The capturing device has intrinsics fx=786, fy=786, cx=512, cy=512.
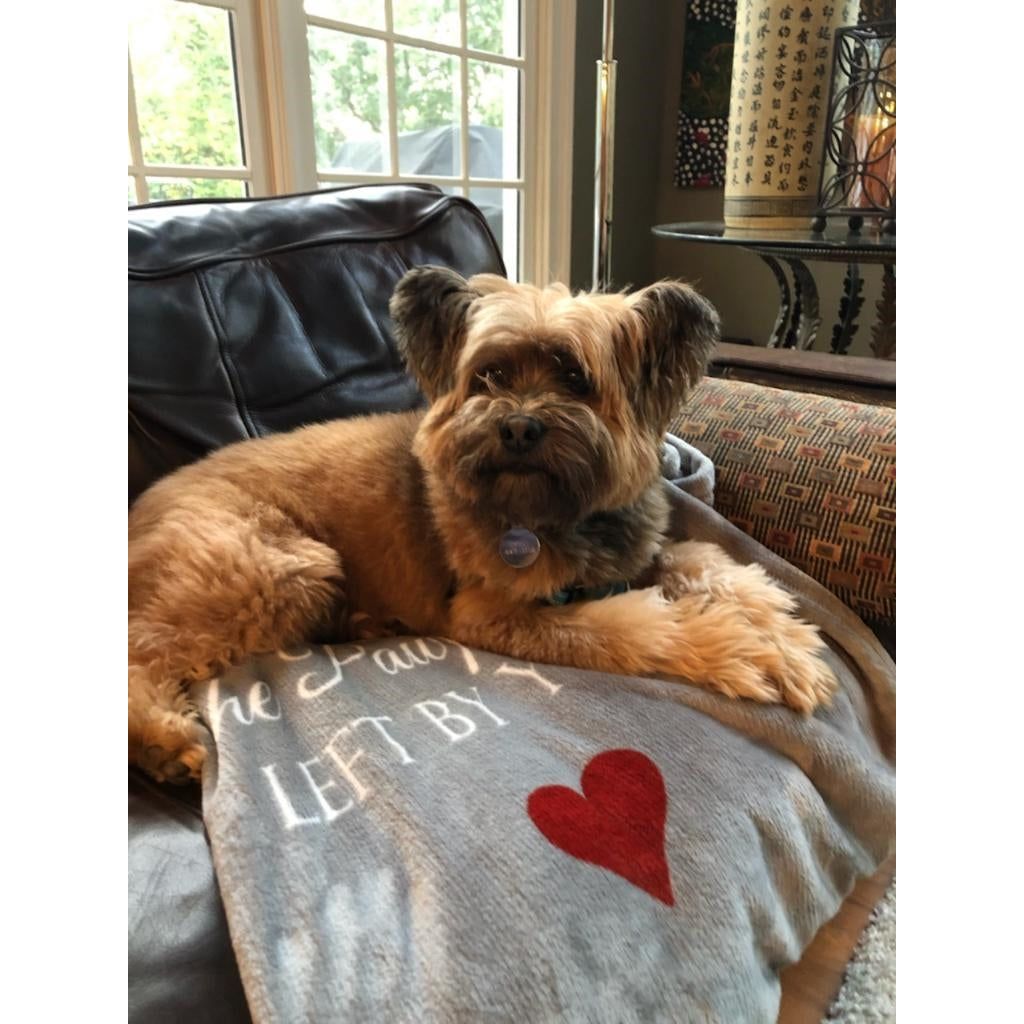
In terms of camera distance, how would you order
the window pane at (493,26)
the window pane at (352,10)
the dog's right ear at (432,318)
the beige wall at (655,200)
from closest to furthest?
the dog's right ear at (432,318), the window pane at (352,10), the window pane at (493,26), the beige wall at (655,200)

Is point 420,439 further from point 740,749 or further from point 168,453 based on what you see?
point 740,749

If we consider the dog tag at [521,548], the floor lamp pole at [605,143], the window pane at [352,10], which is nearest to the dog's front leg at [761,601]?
the dog tag at [521,548]

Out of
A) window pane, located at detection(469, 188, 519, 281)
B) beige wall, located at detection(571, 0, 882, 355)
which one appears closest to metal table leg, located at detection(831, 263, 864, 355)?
beige wall, located at detection(571, 0, 882, 355)

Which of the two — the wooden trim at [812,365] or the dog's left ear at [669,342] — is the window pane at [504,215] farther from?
the dog's left ear at [669,342]

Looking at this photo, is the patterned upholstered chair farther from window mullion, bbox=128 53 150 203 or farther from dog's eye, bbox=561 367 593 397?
window mullion, bbox=128 53 150 203

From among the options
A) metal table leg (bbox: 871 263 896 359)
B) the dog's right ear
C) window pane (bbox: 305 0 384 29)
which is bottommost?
metal table leg (bbox: 871 263 896 359)

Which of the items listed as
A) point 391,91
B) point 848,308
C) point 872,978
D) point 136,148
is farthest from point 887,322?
point 136,148

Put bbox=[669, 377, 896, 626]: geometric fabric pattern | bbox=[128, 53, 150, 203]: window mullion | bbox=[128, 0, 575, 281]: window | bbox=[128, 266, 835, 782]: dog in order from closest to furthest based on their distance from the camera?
bbox=[128, 266, 835, 782]: dog
bbox=[669, 377, 896, 626]: geometric fabric pattern
bbox=[128, 53, 150, 203]: window mullion
bbox=[128, 0, 575, 281]: window
